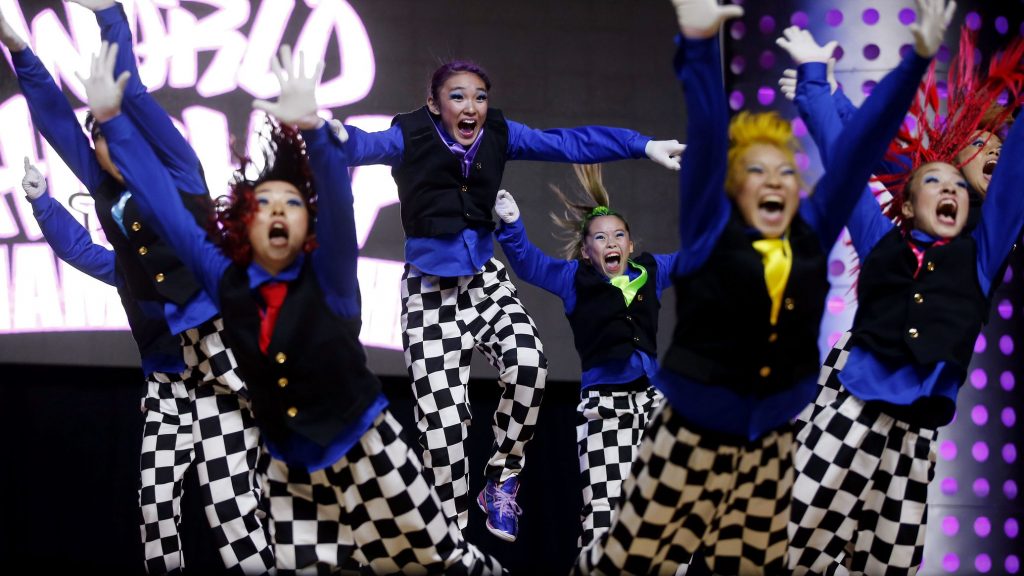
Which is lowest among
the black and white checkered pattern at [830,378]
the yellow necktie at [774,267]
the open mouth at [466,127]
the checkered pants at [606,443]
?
the checkered pants at [606,443]

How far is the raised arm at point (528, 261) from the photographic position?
4.02 meters

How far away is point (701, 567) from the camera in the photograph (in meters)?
4.55

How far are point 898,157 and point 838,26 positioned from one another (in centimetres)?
95

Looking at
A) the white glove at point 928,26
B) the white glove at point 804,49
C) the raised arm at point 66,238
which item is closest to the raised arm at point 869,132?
the white glove at point 928,26

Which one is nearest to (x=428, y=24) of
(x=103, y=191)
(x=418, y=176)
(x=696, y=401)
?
(x=418, y=176)

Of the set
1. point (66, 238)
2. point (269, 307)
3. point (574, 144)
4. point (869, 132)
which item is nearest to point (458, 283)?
point (574, 144)

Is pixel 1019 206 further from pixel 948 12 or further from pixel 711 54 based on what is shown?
pixel 711 54

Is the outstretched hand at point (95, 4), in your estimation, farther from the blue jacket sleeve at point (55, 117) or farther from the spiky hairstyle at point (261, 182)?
the spiky hairstyle at point (261, 182)

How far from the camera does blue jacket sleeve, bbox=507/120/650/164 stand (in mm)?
3936

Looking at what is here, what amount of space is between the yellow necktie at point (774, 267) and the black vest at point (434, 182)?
4.87 feet

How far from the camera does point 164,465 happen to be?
11.8 feet

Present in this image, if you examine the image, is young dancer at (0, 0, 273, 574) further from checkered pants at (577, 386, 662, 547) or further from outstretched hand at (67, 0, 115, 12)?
checkered pants at (577, 386, 662, 547)

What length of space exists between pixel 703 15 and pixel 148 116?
1.73 metres

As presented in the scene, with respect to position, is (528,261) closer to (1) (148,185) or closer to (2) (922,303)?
(2) (922,303)
